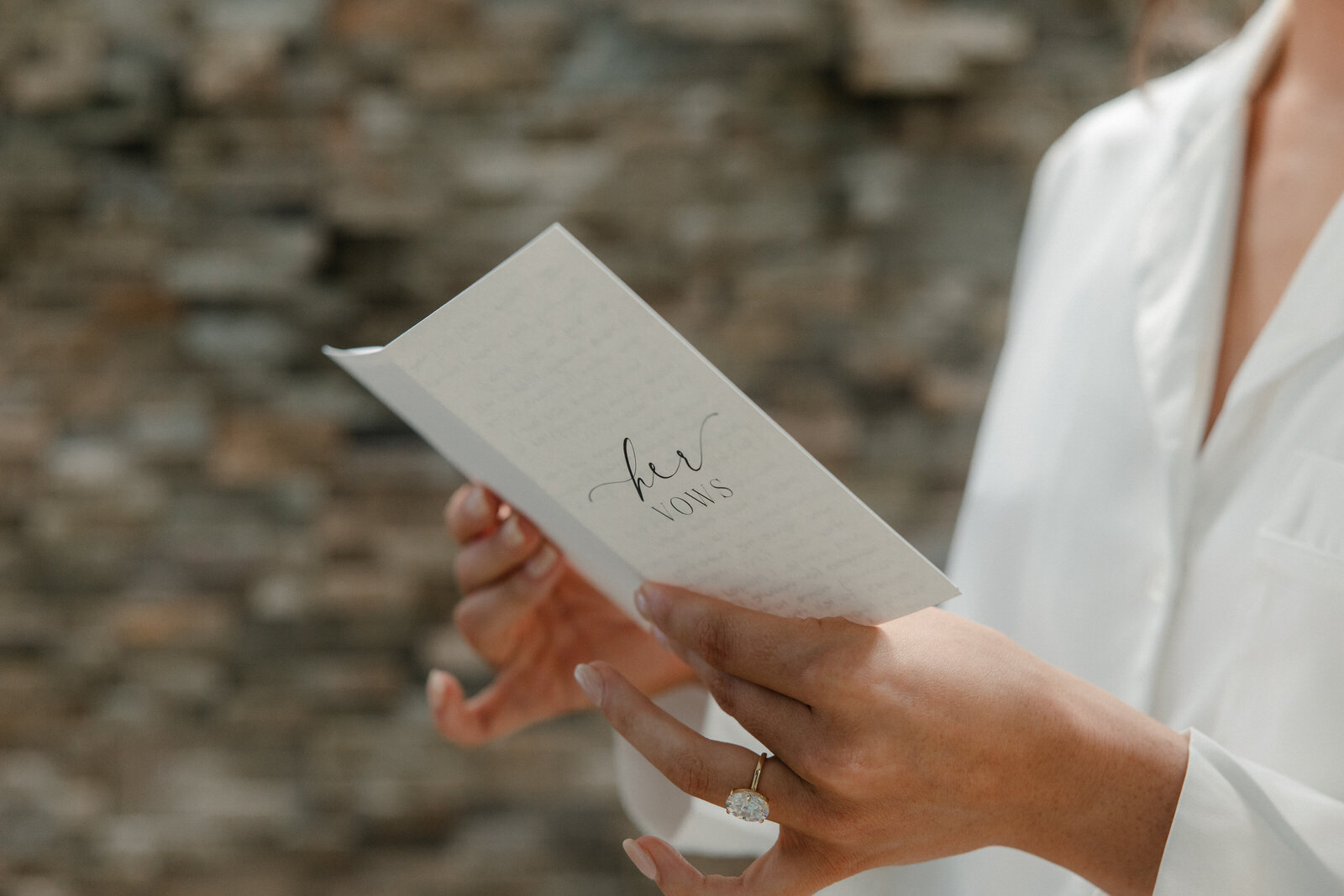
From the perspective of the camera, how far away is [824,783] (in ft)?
1.12

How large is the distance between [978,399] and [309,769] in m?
0.88

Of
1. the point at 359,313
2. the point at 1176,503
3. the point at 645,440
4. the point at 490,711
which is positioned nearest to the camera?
the point at 645,440

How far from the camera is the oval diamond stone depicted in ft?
1.15

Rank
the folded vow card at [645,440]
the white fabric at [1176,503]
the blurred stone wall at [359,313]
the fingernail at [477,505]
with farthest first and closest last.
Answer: the blurred stone wall at [359,313]
the fingernail at [477,505]
the white fabric at [1176,503]
the folded vow card at [645,440]

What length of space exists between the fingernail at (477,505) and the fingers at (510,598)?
52 millimetres

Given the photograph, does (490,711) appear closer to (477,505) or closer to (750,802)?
(477,505)

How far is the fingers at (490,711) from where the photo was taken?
0.60 m

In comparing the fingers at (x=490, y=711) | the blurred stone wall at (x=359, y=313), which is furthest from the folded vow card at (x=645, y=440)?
the blurred stone wall at (x=359, y=313)

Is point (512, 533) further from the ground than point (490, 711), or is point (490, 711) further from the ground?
point (512, 533)

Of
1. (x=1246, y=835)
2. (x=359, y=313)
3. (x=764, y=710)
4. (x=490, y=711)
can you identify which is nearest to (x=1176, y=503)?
(x=1246, y=835)

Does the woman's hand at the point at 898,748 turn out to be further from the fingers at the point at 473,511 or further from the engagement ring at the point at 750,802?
the fingers at the point at 473,511

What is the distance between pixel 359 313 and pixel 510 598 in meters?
0.59

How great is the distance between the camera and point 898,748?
335 mm

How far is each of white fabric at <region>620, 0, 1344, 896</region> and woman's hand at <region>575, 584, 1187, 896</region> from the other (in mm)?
35
